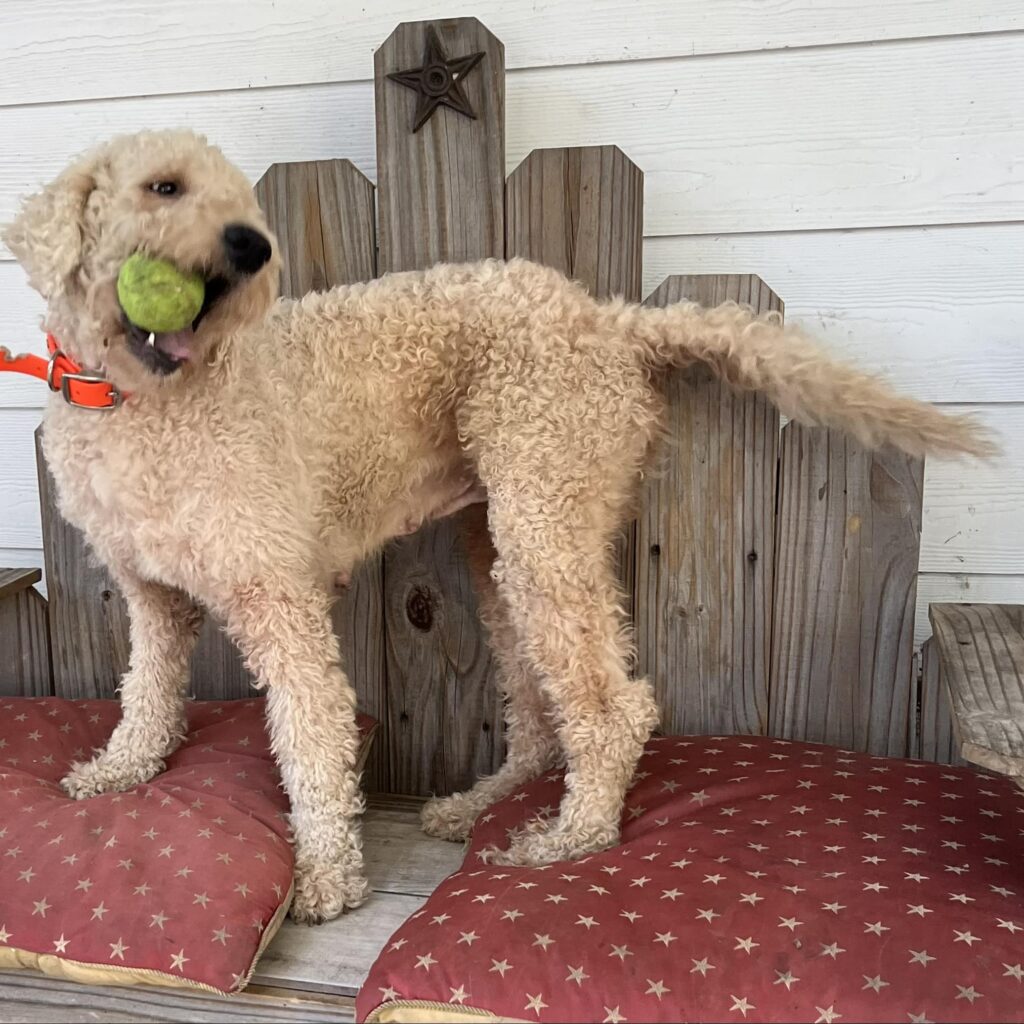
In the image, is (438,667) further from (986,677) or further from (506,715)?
(986,677)

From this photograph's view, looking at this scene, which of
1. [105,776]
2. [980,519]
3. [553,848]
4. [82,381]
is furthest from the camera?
[980,519]

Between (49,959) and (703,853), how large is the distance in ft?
2.75

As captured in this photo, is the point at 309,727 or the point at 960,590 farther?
the point at 960,590

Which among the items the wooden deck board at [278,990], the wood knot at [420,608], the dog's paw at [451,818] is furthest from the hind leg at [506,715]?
the wooden deck board at [278,990]

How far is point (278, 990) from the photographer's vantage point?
1094 millimetres

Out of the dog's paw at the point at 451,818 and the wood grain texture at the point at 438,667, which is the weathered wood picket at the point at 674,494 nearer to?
the wood grain texture at the point at 438,667

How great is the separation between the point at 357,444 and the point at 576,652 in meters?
0.47

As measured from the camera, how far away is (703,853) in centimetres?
115

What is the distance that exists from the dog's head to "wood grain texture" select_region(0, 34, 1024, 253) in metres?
0.60

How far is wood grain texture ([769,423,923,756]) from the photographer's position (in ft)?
4.70

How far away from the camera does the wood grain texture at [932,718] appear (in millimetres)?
1508

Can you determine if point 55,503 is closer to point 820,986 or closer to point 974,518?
point 820,986

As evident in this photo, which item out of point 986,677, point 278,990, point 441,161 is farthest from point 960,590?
point 278,990

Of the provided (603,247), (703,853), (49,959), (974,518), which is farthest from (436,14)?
(49,959)
